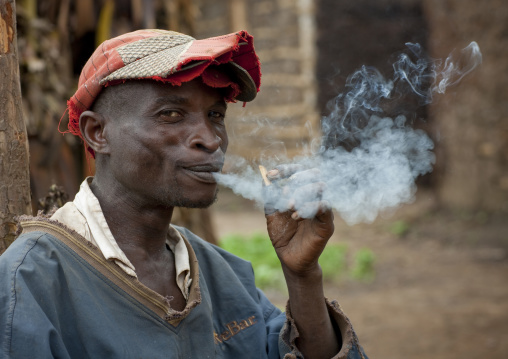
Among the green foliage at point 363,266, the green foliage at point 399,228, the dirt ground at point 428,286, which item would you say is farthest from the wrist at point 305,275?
the green foliage at point 399,228

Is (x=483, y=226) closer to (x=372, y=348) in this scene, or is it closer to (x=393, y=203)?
(x=372, y=348)

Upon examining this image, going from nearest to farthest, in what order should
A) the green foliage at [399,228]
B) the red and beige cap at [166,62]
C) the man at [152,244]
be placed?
1. the man at [152,244]
2. the red and beige cap at [166,62]
3. the green foliage at [399,228]

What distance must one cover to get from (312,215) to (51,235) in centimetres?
85

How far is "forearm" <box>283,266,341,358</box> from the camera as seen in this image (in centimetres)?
227

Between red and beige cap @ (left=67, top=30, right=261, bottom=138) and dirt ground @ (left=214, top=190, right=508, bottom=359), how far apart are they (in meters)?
3.62

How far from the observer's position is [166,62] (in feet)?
6.39

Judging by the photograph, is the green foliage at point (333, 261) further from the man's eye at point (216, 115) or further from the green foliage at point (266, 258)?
the man's eye at point (216, 115)

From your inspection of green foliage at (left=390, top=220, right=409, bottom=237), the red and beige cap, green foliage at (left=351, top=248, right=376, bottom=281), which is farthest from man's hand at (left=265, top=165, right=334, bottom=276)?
green foliage at (left=390, top=220, right=409, bottom=237)

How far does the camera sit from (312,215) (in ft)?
6.72

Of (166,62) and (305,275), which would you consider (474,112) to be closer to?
(305,275)

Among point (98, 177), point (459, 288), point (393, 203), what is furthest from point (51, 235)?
point (459, 288)

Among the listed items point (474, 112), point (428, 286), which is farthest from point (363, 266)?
point (474, 112)

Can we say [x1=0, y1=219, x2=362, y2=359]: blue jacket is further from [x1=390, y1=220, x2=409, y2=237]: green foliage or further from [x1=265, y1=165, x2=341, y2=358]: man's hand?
[x1=390, y1=220, x2=409, y2=237]: green foliage

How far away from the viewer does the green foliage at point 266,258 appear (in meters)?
6.78
